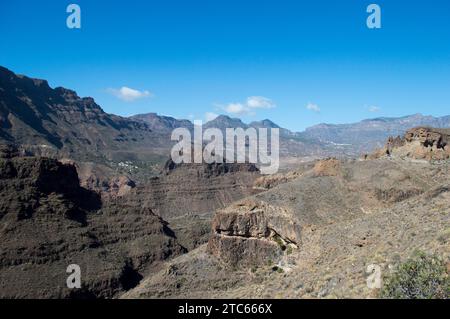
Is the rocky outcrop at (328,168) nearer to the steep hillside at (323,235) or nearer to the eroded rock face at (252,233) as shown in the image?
the steep hillside at (323,235)

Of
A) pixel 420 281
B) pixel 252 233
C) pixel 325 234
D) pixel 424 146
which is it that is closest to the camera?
pixel 420 281

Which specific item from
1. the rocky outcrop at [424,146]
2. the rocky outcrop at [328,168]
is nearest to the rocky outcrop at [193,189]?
the rocky outcrop at [424,146]

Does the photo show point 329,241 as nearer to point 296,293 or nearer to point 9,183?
point 296,293

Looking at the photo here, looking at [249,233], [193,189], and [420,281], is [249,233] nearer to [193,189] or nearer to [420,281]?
[420,281]

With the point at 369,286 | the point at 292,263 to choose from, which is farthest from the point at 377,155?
the point at 369,286

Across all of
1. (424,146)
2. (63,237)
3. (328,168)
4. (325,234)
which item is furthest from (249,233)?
(63,237)

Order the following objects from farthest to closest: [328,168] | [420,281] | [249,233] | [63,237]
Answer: [63,237], [328,168], [249,233], [420,281]
